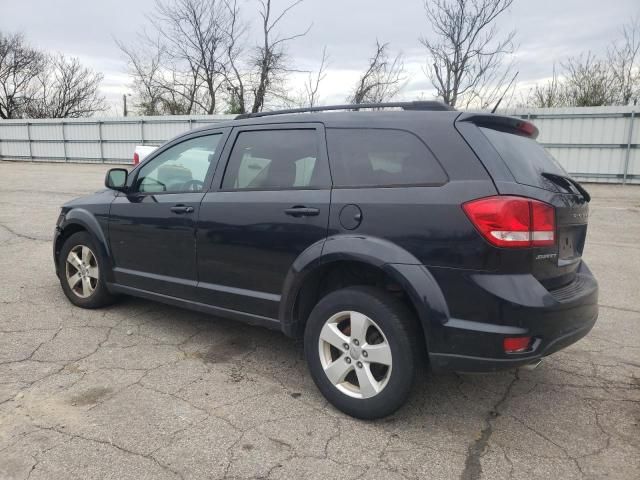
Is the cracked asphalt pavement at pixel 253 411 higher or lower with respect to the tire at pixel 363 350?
lower

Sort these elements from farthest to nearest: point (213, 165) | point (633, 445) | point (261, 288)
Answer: point (213, 165) → point (261, 288) → point (633, 445)

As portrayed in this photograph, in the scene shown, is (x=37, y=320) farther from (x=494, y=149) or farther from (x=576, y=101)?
(x=576, y=101)

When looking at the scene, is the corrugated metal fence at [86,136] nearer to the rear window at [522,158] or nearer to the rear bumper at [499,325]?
the rear window at [522,158]

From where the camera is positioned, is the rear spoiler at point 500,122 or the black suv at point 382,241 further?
the rear spoiler at point 500,122

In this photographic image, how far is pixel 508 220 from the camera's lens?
7.94ft

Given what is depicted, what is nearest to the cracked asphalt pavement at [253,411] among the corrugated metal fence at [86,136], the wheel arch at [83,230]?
the wheel arch at [83,230]

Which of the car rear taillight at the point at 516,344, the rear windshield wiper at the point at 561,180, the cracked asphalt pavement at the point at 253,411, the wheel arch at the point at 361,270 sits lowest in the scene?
the cracked asphalt pavement at the point at 253,411

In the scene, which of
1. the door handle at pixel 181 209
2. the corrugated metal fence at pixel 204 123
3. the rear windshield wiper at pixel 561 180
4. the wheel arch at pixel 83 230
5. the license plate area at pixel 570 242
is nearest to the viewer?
the license plate area at pixel 570 242

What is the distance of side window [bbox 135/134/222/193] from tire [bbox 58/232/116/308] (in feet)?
2.71

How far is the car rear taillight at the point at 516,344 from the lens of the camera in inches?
95.3

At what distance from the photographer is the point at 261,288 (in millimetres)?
3244

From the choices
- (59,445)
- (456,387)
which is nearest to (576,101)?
(456,387)

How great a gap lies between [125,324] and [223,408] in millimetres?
1749

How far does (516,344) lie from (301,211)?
138 centimetres
